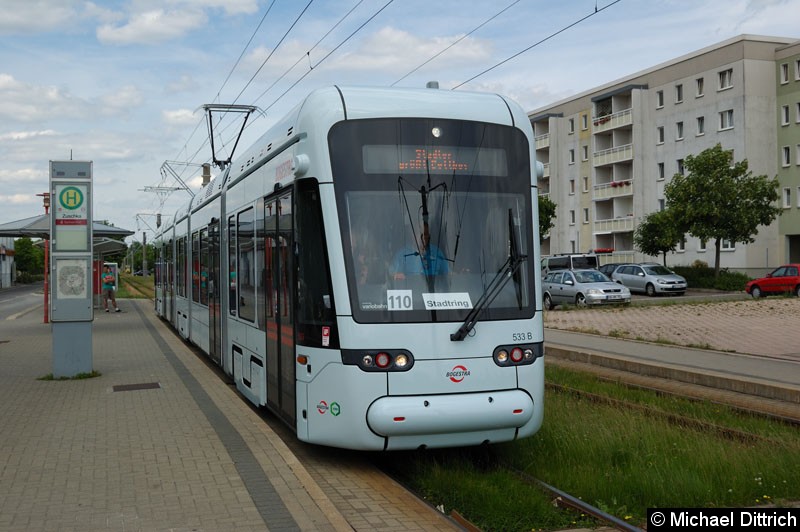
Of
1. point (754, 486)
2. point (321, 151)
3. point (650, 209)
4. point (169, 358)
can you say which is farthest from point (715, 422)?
point (650, 209)

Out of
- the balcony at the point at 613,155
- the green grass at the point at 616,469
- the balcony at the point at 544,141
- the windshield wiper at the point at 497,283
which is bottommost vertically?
the green grass at the point at 616,469

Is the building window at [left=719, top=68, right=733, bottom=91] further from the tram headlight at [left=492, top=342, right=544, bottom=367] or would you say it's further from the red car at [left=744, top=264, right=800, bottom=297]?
the tram headlight at [left=492, top=342, right=544, bottom=367]

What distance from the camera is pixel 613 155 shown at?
6344cm

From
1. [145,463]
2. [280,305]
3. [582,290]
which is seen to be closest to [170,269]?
[582,290]

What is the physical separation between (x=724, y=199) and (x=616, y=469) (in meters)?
38.4

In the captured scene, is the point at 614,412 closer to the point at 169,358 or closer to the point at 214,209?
the point at 214,209

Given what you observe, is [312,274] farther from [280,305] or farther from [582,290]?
[582,290]

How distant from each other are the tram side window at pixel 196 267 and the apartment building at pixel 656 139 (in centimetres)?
4193

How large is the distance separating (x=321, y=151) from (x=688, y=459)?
3.99 meters

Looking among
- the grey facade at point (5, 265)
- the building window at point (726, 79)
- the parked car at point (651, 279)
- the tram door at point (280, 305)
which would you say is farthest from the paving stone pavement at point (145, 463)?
the grey facade at point (5, 265)

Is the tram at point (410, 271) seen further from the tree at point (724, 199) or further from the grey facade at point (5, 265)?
the grey facade at point (5, 265)

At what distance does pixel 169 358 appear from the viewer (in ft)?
53.2

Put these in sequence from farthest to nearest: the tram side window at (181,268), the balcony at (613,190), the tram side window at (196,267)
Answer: the balcony at (613,190) < the tram side window at (181,268) < the tram side window at (196,267)

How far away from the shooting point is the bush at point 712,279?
140 ft
